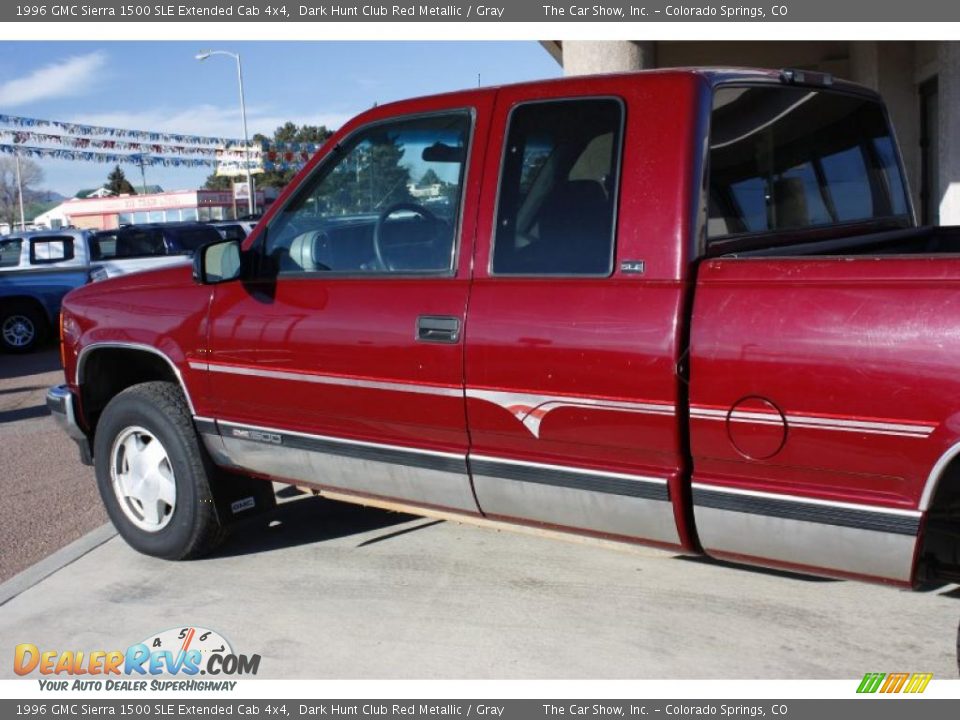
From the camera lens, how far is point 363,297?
4031mm

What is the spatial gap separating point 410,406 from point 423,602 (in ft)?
3.35

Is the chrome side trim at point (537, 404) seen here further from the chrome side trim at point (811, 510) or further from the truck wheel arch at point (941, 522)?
the truck wheel arch at point (941, 522)

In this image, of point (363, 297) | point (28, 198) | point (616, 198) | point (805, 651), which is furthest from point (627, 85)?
point (28, 198)

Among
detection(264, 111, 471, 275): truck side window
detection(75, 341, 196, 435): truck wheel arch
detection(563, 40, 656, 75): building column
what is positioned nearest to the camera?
detection(264, 111, 471, 275): truck side window

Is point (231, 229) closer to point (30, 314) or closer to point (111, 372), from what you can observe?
point (30, 314)

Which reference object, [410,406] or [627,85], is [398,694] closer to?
[410,406]

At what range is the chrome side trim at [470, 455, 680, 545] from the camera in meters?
3.42

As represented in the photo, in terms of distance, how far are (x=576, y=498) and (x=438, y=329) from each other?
2.61ft

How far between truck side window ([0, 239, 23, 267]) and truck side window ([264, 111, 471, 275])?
507 inches

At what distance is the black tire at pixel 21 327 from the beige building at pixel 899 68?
8.75 m

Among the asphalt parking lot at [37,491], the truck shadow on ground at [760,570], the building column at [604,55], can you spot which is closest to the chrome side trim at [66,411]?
the asphalt parking lot at [37,491]

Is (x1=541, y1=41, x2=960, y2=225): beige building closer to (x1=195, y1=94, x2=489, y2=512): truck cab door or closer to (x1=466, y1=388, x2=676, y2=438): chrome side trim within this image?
(x1=195, y1=94, x2=489, y2=512): truck cab door

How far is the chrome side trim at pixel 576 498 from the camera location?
3418mm

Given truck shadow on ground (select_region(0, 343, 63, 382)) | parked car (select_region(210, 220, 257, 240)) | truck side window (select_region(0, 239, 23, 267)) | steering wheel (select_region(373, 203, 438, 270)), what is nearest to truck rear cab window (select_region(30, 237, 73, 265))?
truck side window (select_region(0, 239, 23, 267))
